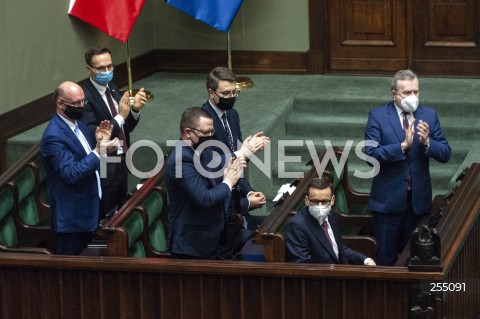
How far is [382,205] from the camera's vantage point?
7609 millimetres

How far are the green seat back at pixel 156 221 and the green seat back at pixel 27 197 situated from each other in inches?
35.4

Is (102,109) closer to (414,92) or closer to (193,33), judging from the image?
(414,92)

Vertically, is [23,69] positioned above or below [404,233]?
above

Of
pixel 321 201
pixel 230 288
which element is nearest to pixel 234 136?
pixel 321 201

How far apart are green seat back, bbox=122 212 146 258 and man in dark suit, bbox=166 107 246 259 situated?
303 mm

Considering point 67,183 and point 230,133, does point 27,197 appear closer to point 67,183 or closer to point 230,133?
point 67,183

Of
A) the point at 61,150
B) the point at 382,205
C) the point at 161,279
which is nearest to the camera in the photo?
the point at 161,279

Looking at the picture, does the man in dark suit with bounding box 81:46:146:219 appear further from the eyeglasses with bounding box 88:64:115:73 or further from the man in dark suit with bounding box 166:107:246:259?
the man in dark suit with bounding box 166:107:246:259

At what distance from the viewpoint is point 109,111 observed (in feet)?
26.2

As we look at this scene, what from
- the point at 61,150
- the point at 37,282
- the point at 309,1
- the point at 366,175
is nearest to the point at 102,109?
the point at 61,150

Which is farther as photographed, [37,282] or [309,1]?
[309,1]

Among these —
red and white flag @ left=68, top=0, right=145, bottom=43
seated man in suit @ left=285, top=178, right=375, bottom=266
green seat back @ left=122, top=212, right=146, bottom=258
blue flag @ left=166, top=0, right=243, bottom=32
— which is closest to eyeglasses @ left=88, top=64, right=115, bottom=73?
green seat back @ left=122, top=212, right=146, bottom=258

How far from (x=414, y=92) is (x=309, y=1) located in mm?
4060

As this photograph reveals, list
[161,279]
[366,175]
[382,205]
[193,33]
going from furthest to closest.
Answer: 1. [193,33]
2. [366,175]
3. [382,205]
4. [161,279]
